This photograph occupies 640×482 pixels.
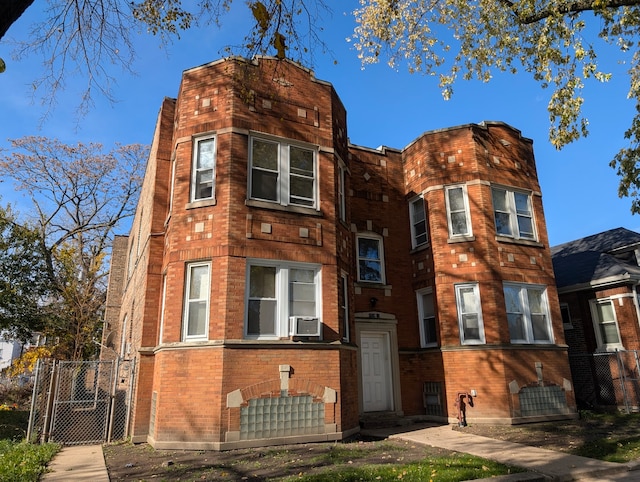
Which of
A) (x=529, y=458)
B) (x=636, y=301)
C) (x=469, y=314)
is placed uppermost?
(x=636, y=301)

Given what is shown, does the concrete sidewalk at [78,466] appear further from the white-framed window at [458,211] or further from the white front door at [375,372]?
the white-framed window at [458,211]

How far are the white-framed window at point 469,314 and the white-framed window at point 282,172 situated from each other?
216 inches

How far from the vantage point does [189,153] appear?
11.6m

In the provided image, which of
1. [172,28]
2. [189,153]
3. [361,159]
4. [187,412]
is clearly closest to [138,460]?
[187,412]

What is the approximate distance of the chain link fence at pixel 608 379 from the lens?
1459cm

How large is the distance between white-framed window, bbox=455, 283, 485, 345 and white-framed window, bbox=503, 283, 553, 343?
100 cm

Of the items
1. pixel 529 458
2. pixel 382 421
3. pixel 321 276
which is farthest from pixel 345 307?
pixel 529 458

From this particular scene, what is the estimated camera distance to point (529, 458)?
8.32m

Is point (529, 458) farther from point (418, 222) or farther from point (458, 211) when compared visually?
point (418, 222)

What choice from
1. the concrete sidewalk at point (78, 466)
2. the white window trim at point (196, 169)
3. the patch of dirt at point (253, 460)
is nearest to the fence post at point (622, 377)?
the patch of dirt at point (253, 460)

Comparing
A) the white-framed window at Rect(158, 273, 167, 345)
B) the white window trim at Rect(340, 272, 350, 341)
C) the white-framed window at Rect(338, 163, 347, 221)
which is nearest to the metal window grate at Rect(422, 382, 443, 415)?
the white window trim at Rect(340, 272, 350, 341)

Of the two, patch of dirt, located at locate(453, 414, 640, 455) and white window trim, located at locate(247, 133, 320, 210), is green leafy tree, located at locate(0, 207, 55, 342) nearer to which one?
white window trim, located at locate(247, 133, 320, 210)

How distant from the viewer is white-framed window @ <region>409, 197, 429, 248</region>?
1529 cm

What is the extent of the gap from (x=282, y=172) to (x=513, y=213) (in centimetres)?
788
